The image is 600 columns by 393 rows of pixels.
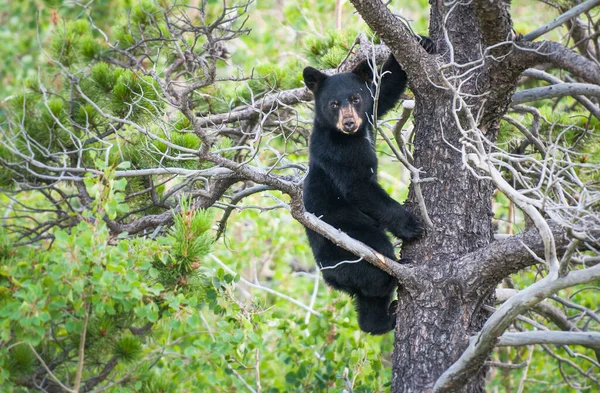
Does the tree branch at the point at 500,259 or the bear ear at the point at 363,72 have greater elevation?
the bear ear at the point at 363,72

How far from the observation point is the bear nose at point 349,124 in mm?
4527

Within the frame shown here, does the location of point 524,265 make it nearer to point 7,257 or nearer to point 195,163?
point 195,163

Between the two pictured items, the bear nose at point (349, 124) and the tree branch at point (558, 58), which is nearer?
the tree branch at point (558, 58)

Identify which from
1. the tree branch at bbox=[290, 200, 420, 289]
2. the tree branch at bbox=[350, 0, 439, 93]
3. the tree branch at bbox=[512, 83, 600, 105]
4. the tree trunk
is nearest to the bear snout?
the tree trunk

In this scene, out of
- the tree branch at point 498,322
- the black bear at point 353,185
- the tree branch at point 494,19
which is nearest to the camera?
the tree branch at point 498,322

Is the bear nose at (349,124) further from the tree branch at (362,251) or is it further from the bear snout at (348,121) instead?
the tree branch at (362,251)

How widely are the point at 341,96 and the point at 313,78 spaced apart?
0.32 m

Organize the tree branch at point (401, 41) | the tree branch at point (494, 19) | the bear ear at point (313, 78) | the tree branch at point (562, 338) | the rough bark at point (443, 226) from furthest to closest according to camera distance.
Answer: the bear ear at point (313, 78) < the rough bark at point (443, 226) < the tree branch at point (401, 41) < the tree branch at point (494, 19) < the tree branch at point (562, 338)

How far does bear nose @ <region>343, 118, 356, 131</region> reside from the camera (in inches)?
178

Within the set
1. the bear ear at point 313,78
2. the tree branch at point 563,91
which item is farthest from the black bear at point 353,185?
the tree branch at point 563,91

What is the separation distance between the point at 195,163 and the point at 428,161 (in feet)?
5.76

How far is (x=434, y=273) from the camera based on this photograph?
150 inches

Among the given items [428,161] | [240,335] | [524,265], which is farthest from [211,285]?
[524,265]

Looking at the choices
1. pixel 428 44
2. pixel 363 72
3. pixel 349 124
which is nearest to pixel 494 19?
pixel 428 44
